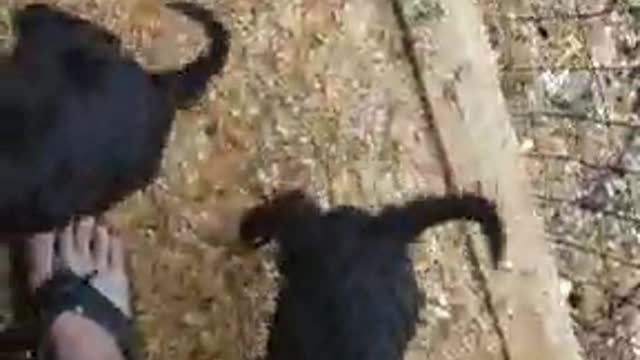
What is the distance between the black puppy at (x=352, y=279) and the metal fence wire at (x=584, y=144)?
484mm

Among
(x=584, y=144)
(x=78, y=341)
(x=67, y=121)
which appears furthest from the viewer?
(x=584, y=144)

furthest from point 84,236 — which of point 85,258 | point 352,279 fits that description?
point 352,279

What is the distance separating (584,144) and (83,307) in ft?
2.87

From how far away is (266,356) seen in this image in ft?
6.98

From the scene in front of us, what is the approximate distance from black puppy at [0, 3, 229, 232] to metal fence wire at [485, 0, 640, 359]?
0.72 meters

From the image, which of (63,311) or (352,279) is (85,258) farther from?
(352,279)

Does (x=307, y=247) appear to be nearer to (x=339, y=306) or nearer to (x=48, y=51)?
(x=339, y=306)

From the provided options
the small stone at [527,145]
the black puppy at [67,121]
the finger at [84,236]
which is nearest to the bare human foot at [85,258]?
the finger at [84,236]

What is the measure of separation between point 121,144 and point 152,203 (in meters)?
0.26

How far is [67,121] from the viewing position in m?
1.94

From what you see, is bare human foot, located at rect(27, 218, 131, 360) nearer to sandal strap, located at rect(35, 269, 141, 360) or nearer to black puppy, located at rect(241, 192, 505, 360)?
sandal strap, located at rect(35, 269, 141, 360)

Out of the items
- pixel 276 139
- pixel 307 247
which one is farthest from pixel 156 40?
pixel 307 247

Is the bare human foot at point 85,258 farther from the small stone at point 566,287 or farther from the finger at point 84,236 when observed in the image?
the small stone at point 566,287

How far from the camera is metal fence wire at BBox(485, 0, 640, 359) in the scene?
258cm
